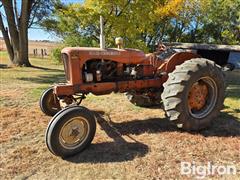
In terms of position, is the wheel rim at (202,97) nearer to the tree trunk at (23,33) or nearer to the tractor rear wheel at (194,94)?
the tractor rear wheel at (194,94)

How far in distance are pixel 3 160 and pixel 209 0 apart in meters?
30.8

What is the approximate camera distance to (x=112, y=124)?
5.69 meters

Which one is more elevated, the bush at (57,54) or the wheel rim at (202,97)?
the wheel rim at (202,97)

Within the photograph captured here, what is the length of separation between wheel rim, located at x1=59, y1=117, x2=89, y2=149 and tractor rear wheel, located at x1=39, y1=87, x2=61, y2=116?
1.66 meters

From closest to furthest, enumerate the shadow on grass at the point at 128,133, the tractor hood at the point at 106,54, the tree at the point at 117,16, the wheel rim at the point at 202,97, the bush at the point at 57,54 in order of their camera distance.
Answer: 1. the shadow on grass at the point at 128,133
2. the tractor hood at the point at 106,54
3. the wheel rim at the point at 202,97
4. the tree at the point at 117,16
5. the bush at the point at 57,54

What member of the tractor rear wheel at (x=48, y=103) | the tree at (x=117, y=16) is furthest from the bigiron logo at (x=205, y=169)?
the tree at (x=117, y=16)

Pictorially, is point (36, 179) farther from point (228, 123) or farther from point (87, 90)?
point (228, 123)

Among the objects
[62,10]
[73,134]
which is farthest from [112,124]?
[62,10]

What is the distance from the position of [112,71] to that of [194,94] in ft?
4.85

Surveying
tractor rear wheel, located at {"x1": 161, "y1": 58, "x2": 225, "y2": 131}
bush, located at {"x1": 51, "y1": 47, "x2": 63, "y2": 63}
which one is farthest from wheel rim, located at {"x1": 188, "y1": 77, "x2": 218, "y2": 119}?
bush, located at {"x1": 51, "y1": 47, "x2": 63, "y2": 63}

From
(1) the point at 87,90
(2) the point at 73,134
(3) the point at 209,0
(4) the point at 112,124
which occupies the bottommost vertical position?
(4) the point at 112,124

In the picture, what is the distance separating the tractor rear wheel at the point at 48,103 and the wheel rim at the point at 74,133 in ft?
5.44

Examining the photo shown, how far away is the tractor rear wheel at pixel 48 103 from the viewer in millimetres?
5949

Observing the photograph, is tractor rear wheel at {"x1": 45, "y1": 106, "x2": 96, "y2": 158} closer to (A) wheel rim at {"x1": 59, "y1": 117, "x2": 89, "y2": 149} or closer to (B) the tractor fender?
(A) wheel rim at {"x1": 59, "y1": 117, "x2": 89, "y2": 149}
